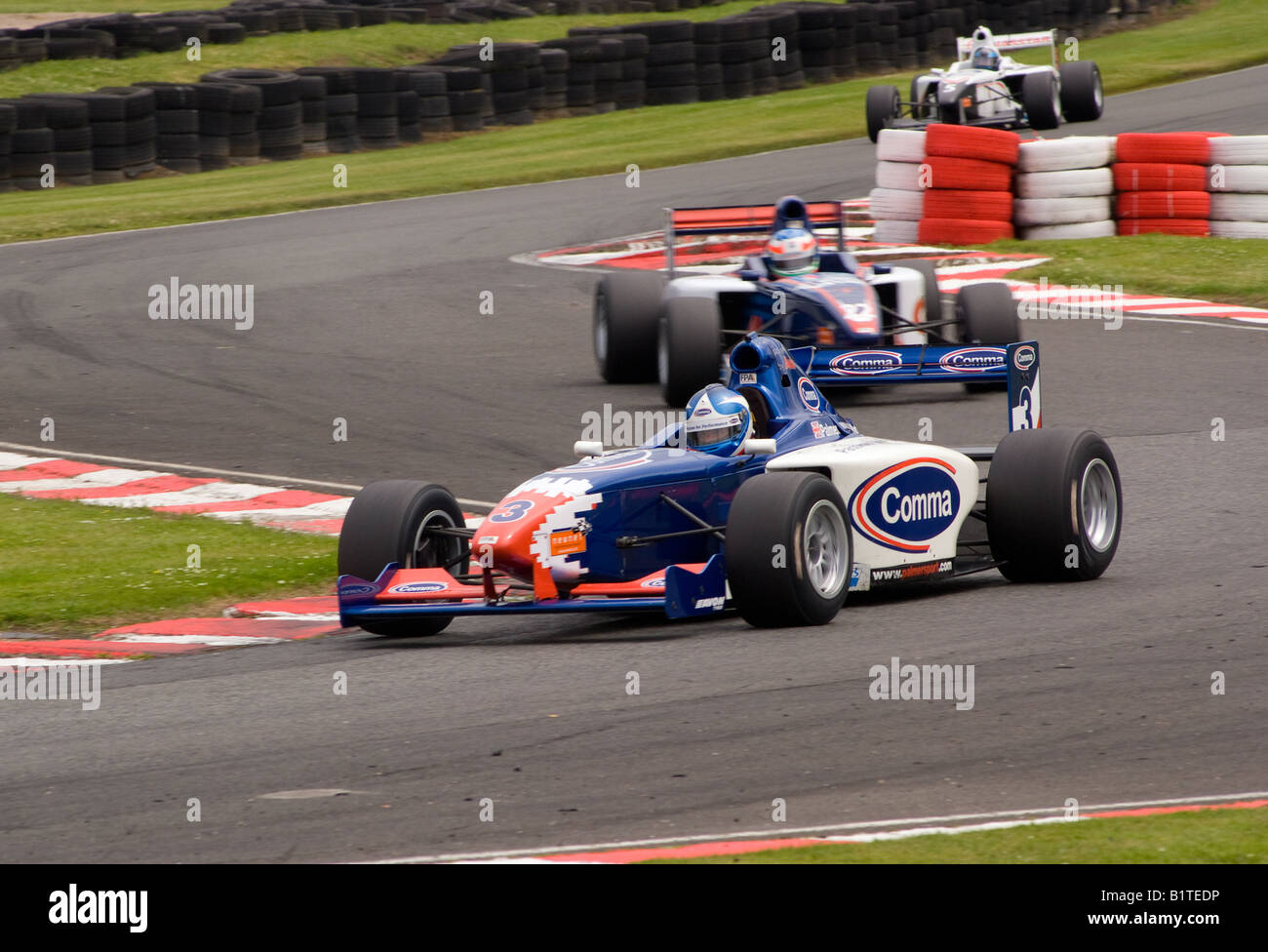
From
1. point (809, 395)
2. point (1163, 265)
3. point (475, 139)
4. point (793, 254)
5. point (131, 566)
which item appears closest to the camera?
point (809, 395)

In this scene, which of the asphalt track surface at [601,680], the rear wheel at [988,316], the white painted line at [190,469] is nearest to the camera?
the asphalt track surface at [601,680]

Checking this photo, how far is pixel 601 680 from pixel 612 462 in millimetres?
1602

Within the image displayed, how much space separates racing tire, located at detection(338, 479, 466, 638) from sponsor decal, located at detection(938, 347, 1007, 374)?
5.19 metres

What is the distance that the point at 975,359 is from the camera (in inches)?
506

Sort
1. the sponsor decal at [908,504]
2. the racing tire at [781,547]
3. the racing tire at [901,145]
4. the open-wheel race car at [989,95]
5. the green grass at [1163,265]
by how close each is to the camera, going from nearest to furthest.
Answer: the racing tire at [781,547] < the sponsor decal at [908,504] < the green grass at [1163,265] < the racing tire at [901,145] < the open-wheel race car at [989,95]

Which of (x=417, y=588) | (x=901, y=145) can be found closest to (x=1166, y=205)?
(x=901, y=145)

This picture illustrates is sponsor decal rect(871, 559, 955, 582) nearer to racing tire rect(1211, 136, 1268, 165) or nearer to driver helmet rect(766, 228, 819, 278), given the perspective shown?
driver helmet rect(766, 228, 819, 278)

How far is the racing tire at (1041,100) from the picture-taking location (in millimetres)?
27188

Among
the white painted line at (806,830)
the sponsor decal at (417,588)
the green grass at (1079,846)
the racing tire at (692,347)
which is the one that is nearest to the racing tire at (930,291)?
the racing tire at (692,347)

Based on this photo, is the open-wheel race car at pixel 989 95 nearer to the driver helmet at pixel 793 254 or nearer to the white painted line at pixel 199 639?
the driver helmet at pixel 793 254

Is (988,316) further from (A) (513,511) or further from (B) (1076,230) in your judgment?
(A) (513,511)

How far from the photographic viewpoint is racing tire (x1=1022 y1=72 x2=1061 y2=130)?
2719 centimetres

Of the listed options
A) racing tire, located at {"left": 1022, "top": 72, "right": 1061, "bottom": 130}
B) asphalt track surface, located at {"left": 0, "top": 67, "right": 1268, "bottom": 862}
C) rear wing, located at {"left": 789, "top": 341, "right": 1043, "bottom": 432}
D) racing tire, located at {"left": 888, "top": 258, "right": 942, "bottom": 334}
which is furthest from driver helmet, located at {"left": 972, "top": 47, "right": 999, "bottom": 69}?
rear wing, located at {"left": 789, "top": 341, "right": 1043, "bottom": 432}

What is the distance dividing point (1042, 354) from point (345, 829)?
1102cm
